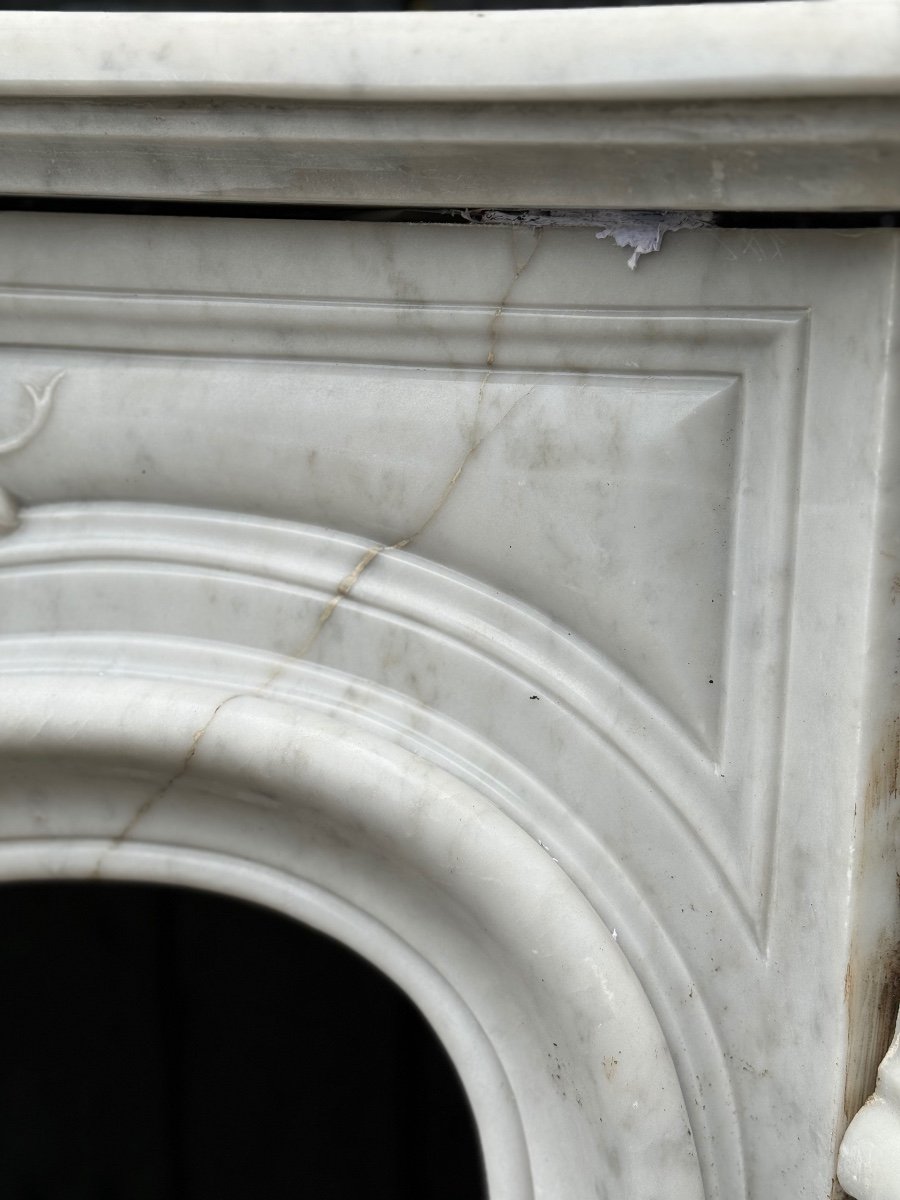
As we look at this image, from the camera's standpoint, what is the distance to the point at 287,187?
2.66ft

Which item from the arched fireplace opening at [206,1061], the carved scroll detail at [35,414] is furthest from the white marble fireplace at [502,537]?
the arched fireplace opening at [206,1061]

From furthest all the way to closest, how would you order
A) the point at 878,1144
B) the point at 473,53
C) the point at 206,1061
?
the point at 206,1061
the point at 878,1144
the point at 473,53

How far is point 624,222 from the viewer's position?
794mm

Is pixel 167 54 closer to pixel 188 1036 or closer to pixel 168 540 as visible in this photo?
pixel 168 540

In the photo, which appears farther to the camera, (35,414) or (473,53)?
(35,414)

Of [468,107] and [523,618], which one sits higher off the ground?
[468,107]

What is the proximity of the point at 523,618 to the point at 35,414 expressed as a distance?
47 centimetres

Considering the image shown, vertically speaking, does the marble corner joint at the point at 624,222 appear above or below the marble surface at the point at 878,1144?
above

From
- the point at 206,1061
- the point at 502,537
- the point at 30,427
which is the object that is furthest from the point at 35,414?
the point at 206,1061

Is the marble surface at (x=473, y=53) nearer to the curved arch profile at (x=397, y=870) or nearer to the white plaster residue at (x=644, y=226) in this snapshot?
the white plaster residue at (x=644, y=226)

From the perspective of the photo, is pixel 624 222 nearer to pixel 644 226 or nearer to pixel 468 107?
pixel 644 226

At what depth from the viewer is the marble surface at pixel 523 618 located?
81 cm

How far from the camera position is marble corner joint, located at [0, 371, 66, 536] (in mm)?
955

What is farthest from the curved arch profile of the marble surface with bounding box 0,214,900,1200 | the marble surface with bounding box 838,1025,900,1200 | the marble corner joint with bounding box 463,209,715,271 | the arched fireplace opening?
the marble corner joint with bounding box 463,209,715,271
